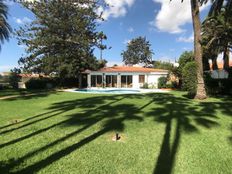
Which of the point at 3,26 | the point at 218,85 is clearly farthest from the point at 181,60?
the point at 3,26

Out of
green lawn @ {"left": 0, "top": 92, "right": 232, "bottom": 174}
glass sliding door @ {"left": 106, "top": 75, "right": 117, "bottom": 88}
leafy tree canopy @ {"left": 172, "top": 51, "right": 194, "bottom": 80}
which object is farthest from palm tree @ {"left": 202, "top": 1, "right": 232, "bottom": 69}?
green lawn @ {"left": 0, "top": 92, "right": 232, "bottom": 174}

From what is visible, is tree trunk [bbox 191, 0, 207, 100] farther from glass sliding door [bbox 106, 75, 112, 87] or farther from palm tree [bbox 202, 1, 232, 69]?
glass sliding door [bbox 106, 75, 112, 87]

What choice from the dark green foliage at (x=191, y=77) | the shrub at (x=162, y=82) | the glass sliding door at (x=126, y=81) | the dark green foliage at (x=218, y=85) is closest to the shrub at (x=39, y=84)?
the glass sliding door at (x=126, y=81)

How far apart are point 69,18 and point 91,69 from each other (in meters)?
7.90

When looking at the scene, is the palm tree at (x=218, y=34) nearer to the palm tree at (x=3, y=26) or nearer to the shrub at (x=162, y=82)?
the shrub at (x=162, y=82)

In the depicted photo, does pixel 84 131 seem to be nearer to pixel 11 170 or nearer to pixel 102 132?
pixel 102 132

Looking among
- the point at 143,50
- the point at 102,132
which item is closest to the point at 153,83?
the point at 102,132

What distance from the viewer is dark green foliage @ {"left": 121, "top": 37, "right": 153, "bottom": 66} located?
3440 inches

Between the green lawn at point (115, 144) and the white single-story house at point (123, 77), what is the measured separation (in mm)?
27201

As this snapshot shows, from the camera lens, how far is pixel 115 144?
761cm

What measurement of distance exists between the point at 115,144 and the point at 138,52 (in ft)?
269

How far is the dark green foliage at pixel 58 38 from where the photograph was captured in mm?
35312

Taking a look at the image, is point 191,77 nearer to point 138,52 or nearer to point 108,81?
point 108,81

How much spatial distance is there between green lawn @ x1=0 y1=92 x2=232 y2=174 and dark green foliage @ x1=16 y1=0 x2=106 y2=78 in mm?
24310
